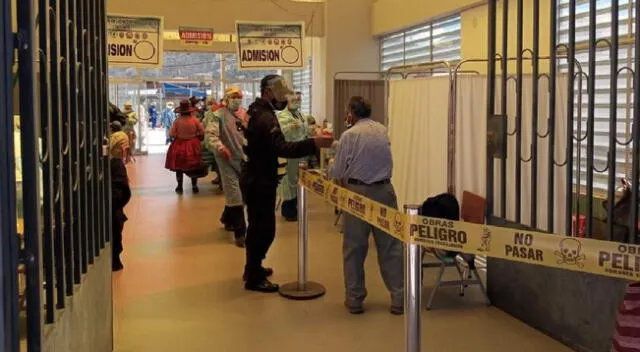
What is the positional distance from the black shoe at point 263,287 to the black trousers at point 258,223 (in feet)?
0.10

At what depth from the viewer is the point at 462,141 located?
562 cm

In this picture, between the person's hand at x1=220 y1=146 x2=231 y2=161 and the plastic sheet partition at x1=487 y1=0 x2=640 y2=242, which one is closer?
the plastic sheet partition at x1=487 y1=0 x2=640 y2=242

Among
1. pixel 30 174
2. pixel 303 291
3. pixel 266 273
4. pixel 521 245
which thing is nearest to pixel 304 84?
pixel 266 273

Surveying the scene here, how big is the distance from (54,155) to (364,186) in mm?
2677

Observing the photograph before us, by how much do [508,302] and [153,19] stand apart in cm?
503

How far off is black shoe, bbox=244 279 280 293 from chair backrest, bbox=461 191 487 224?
A: 5.19 ft

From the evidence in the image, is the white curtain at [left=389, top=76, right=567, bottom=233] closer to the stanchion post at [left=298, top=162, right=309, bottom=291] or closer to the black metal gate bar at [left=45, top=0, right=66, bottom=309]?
the stanchion post at [left=298, top=162, right=309, bottom=291]

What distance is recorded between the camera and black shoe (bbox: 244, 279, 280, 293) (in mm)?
5488

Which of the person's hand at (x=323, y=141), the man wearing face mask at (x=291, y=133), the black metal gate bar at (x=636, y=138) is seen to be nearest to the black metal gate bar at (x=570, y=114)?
the black metal gate bar at (x=636, y=138)

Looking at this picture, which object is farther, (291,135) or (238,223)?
(291,135)

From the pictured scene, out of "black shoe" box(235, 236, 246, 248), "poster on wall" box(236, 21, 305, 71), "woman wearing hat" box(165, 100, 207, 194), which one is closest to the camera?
"black shoe" box(235, 236, 246, 248)

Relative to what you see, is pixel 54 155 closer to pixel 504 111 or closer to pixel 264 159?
pixel 264 159

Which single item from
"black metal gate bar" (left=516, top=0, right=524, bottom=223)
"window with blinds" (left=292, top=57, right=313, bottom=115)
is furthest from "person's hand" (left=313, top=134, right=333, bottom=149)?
"window with blinds" (left=292, top=57, right=313, bottom=115)

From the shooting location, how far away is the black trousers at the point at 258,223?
533cm
